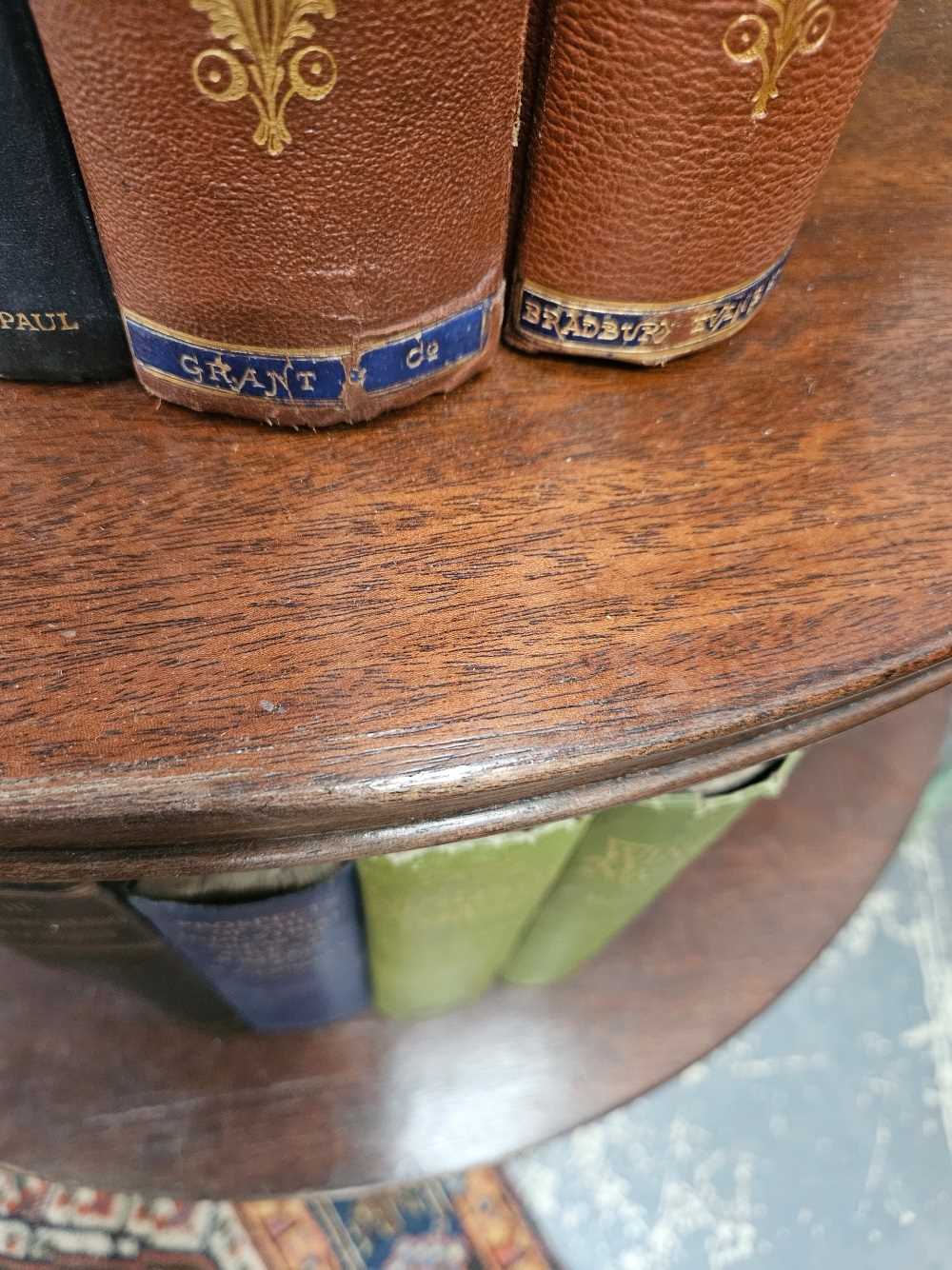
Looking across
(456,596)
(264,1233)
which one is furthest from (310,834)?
(264,1233)

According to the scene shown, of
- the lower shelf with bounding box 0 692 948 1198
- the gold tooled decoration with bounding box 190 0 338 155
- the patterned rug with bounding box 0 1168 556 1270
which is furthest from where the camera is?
the patterned rug with bounding box 0 1168 556 1270

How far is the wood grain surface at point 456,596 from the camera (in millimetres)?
231

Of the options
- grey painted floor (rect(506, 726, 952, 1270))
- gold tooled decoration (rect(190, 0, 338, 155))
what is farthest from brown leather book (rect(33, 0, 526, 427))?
grey painted floor (rect(506, 726, 952, 1270))

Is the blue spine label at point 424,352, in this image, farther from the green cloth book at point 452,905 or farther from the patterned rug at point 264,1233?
the patterned rug at point 264,1233

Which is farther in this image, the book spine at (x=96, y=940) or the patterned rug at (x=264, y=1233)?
the patterned rug at (x=264, y=1233)

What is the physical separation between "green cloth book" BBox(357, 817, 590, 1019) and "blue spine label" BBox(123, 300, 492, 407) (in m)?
0.15

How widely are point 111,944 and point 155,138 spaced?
308mm

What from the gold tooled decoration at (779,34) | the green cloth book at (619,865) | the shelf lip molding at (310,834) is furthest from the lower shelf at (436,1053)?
the gold tooled decoration at (779,34)

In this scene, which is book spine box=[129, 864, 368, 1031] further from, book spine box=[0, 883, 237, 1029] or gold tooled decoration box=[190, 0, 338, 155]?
gold tooled decoration box=[190, 0, 338, 155]

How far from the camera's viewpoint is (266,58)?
196 millimetres

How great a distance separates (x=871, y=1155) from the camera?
71cm

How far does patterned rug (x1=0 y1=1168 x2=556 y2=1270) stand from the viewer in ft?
2.09

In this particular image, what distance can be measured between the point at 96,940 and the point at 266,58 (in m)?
0.32

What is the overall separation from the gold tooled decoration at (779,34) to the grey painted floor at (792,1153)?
0.60m
